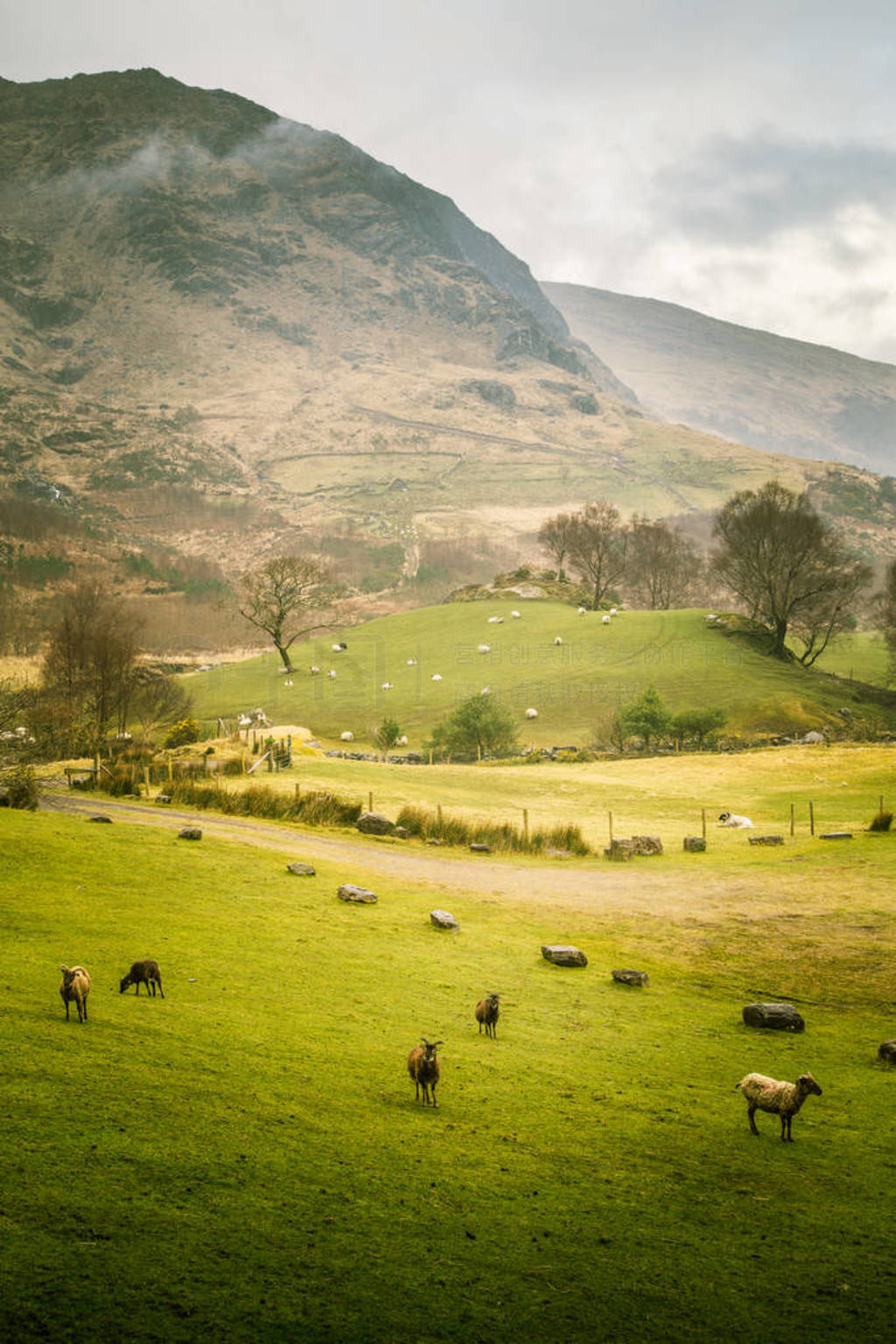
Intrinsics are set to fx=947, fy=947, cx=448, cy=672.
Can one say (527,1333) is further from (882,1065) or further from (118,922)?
(118,922)

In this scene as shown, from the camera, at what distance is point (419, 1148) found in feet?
29.5

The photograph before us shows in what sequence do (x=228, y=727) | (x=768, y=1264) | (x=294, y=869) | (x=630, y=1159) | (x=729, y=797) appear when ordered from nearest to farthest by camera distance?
1. (x=768, y=1264)
2. (x=630, y=1159)
3. (x=294, y=869)
4. (x=729, y=797)
5. (x=228, y=727)

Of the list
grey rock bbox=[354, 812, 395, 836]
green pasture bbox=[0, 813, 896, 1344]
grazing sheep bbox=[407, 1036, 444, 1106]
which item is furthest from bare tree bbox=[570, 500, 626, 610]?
grazing sheep bbox=[407, 1036, 444, 1106]

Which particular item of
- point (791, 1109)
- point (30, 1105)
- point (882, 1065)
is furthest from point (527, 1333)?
point (882, 1065)

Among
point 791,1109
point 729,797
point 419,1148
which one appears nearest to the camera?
point 419,1148

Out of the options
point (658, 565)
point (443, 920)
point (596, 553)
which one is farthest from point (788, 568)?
point (443, 920)

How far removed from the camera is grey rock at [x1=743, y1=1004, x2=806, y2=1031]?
1534cm

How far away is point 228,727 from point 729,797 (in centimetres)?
4344

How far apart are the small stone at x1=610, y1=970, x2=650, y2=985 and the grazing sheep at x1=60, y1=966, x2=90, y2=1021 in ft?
34.1

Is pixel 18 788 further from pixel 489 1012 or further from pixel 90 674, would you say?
pixel 90 674

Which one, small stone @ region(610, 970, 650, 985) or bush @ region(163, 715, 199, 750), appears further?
bush @ region(163, 715, 199, 750)

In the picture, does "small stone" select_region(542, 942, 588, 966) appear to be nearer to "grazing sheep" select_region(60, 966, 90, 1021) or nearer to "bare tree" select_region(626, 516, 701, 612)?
"grazing sheep" select_region(60, 966, 90, 1021)

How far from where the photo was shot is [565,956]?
18.8 metres

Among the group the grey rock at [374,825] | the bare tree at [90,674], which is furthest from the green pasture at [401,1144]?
the bare tree at [90,674]
